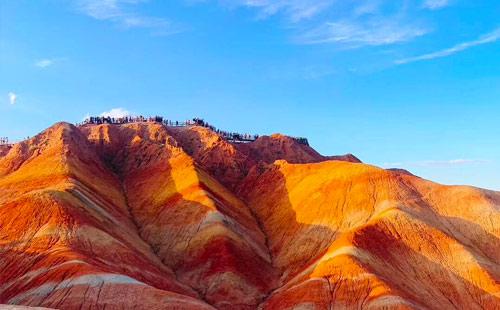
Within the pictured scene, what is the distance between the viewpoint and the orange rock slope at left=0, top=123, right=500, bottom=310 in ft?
222

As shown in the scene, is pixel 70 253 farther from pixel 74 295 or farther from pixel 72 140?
pixel 72 140

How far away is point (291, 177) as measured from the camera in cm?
12131

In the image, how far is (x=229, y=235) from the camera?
8900 cm

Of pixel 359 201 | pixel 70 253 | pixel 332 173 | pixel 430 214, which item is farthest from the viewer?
pixel 332 173

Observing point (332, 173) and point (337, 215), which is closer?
point (337, 215)

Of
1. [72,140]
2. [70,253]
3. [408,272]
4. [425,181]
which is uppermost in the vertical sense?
[72,140]

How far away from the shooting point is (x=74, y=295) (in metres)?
58.9

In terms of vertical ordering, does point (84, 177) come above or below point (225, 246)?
above

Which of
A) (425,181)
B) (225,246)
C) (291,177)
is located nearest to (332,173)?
(291,177)

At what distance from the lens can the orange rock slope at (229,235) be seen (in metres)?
67.6

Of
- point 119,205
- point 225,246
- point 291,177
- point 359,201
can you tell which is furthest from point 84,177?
point 359,201

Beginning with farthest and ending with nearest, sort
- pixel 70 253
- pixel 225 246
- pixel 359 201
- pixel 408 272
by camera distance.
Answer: pixel 359 201 < pixel 225 246 < pixel 408 272 < pixel 70 253

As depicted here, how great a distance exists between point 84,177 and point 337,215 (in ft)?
167

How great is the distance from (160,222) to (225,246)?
1960cm
